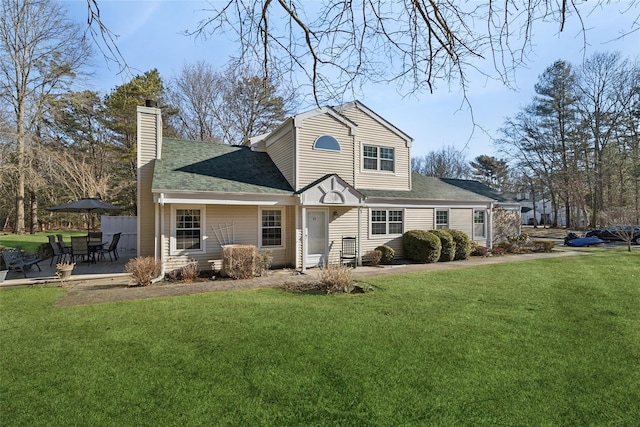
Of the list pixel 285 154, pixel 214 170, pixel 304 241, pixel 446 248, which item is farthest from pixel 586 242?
pixel 214 170

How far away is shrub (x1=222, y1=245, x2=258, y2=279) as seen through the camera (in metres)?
10.3

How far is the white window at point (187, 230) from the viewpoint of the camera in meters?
10.8

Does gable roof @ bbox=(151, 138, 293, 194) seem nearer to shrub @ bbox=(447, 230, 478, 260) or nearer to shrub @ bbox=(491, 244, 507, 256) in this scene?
shrub @ bbox=(447, 230, 478, 260)

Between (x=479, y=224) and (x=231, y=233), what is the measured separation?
43.3 feet

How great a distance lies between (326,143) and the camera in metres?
12.9

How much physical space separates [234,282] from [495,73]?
27.5 ft

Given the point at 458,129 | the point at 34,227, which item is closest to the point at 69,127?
the point at 34,227

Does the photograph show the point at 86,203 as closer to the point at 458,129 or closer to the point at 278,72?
the point at 278,72

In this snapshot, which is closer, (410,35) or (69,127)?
(410,35)

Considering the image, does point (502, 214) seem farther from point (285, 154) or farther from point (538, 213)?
point (538, 213)

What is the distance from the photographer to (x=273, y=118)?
89.0 feet

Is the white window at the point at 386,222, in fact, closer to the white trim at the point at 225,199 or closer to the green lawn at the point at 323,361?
the white trim at the point at 225,199

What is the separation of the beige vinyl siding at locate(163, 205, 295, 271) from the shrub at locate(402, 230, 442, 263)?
17.5 ft

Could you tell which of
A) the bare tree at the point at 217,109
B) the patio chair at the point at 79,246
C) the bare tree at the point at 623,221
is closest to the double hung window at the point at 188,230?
the patio chair at the point at 79,246
